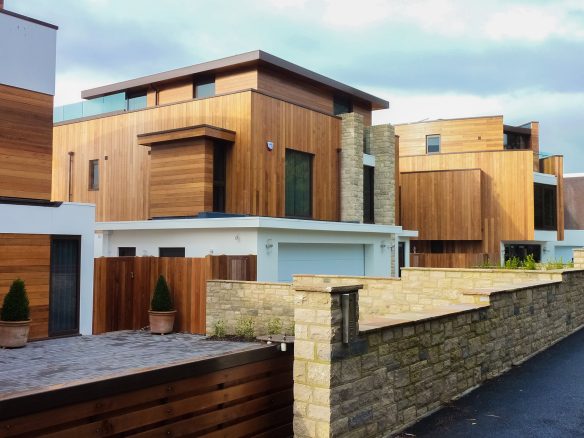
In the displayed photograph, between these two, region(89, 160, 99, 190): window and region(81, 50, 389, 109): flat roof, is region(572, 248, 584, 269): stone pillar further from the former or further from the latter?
region(89, 160, 99, 190): window

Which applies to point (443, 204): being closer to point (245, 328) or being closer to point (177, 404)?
point (245, 328)

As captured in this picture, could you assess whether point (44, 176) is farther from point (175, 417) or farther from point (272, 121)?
point (175, 417)

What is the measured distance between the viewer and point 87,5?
47.6ft

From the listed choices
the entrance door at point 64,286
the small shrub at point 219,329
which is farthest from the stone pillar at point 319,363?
the entrance door at point 64,286

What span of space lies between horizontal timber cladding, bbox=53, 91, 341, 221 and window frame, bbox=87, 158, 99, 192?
0.19 m

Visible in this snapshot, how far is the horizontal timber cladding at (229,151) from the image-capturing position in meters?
19.4

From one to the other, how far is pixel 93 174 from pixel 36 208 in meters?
10.5

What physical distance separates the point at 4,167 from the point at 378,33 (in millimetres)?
10736

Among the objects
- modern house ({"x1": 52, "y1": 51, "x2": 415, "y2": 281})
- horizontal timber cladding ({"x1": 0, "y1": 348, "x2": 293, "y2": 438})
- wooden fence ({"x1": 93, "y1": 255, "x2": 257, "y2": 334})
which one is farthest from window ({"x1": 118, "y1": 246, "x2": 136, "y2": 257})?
horizontal timber cladding ({"x1": 0, "y1": 348, "x2": 293, "y2": 438})

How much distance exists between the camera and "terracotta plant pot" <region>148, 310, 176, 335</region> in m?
15.0

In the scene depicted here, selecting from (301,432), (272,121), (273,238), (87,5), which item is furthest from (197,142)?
(301,432)

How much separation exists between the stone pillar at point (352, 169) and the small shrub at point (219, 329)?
355 inches

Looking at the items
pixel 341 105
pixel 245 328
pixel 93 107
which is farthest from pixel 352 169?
pixel 93 107

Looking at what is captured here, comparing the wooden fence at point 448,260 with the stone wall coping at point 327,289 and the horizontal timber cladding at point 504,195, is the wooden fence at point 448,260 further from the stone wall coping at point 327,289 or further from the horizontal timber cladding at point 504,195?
the stone wall coping at point 327,289
